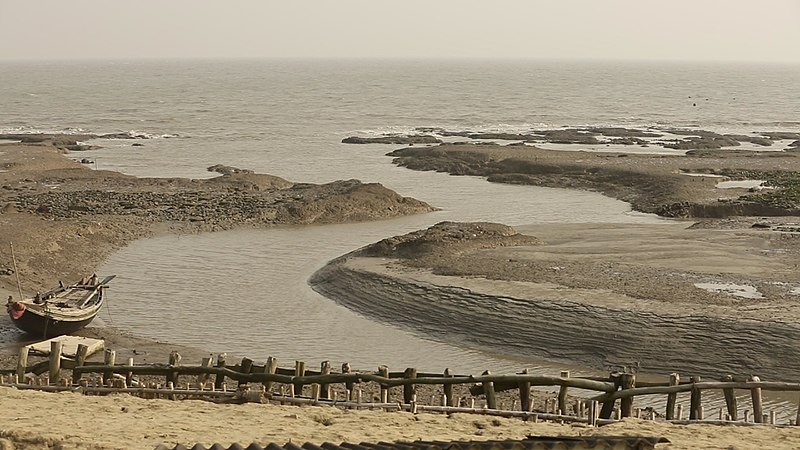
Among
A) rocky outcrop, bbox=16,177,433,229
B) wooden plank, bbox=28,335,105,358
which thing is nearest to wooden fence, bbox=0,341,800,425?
wooden plank, bbox=28,335,105,358

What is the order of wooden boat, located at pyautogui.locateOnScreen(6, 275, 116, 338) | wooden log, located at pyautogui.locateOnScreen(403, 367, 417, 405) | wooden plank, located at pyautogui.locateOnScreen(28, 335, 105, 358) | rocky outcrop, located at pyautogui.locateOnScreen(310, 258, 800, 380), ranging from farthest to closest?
wooden boat, located at pyautogui.locateOnScreen(6, 275, 116, 338) < rocky outcrop, located at pyautogui.locateOnScreen(310, 258, 800, 380) < wooden plank, located at pyautogui.locateOnScreen(28, 335, 105, 358) < wooden log, located at pyautogui.locateOnScreen(403, 367, 417, 405)

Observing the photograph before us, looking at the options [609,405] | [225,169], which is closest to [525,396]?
[609,405]

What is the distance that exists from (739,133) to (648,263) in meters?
53.6

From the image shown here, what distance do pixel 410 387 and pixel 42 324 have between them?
9.44m

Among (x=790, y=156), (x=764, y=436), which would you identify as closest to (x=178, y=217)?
(x=764, y=436)

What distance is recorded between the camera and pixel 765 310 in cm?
1958

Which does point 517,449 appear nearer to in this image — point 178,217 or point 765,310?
point 765,310

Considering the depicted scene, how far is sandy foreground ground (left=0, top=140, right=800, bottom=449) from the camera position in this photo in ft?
36.8

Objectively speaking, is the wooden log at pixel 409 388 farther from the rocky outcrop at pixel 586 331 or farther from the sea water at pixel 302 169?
the rocky outcrop at pixel 586 331

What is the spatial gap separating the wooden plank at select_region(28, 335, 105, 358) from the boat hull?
0.19 m

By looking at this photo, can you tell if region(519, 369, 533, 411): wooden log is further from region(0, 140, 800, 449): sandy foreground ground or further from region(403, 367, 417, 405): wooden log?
region(403, 367, 417, 405): wooden log

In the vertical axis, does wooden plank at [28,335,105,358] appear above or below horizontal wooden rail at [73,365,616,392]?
below

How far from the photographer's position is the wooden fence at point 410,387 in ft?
41.1

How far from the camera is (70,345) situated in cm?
1875
